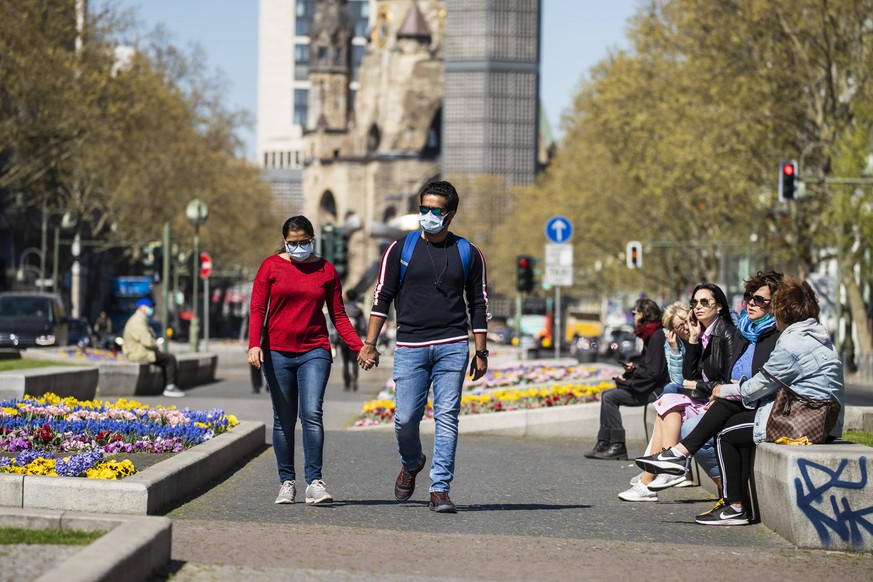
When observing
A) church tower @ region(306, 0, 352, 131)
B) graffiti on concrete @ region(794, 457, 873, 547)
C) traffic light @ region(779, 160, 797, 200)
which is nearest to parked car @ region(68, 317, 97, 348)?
traffic light @ region(779, 160, 797, 200)

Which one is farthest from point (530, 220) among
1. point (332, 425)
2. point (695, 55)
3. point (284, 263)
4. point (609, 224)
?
point (284, 263)

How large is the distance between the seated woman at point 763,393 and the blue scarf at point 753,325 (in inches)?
15.0

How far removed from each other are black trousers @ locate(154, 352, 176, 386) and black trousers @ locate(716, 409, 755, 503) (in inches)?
636

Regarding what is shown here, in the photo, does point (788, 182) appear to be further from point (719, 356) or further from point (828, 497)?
point (828, 497)

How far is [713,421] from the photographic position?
1115cm

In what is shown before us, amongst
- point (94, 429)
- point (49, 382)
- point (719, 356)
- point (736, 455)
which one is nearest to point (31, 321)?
point (49, 382)

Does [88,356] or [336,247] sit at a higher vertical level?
[336,247]

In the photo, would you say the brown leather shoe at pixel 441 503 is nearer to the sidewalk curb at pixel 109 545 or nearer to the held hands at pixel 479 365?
the held hands at pixel 479 365

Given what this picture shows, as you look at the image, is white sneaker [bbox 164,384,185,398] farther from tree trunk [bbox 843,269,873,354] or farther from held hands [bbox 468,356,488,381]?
tree trunk [bbox 843,269,873,354]

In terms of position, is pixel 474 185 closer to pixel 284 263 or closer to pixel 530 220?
pixel 530 220

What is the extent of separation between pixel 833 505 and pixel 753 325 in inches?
85.1

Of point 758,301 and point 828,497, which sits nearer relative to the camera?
point 828,497

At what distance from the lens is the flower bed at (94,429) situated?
12.1 metres

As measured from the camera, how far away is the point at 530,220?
319 feet
